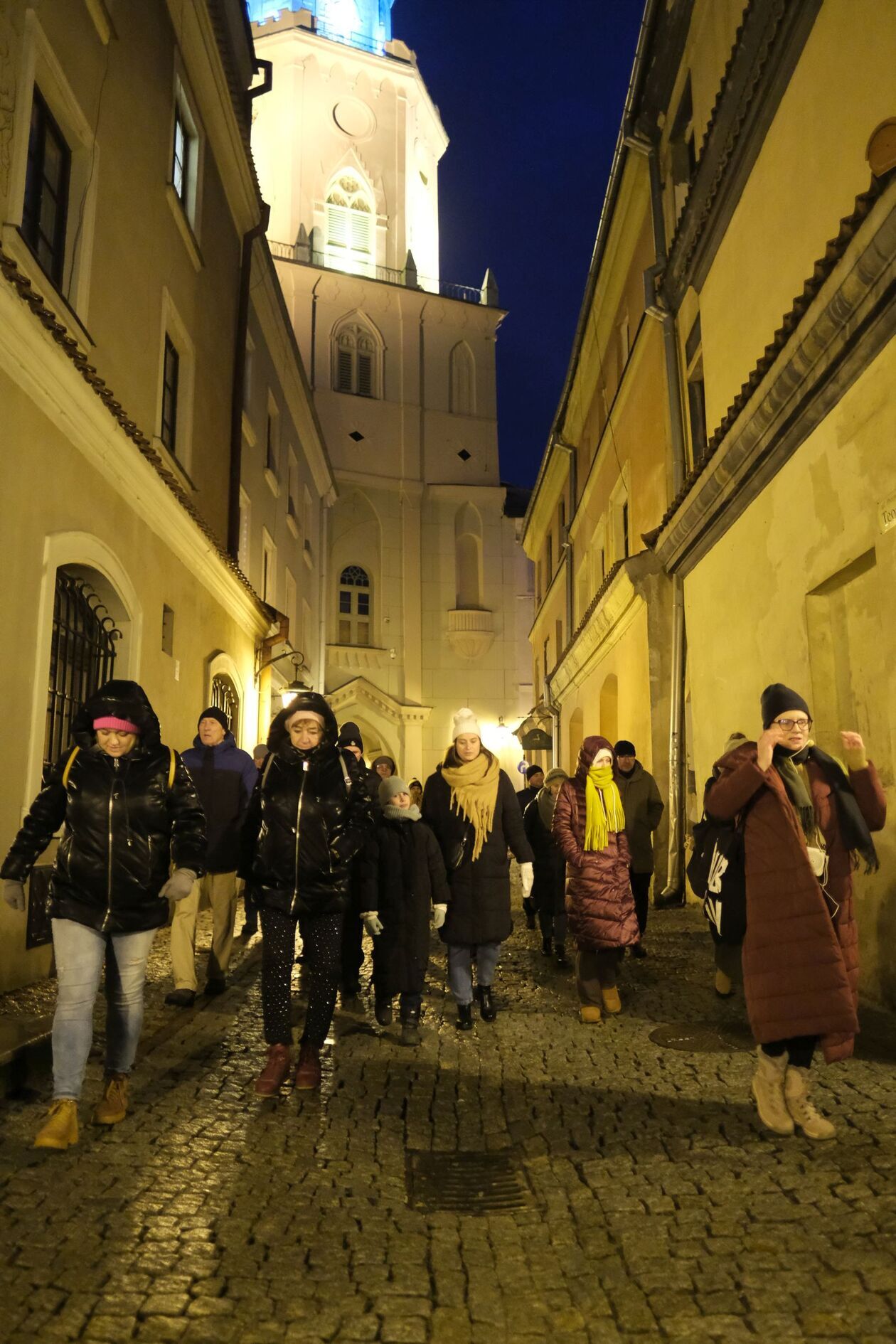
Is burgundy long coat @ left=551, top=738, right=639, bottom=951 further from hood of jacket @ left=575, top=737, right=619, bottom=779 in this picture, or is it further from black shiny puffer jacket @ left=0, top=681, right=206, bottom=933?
black shiny puffer jacket @ left=0, top=681, right=206, bottom=933

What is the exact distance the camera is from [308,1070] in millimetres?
4520

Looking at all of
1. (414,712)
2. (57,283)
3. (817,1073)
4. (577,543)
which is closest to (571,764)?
(577,543)

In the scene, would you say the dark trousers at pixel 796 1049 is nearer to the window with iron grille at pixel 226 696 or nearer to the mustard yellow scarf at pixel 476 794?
the mustard yellow scarf at pixel 476 794

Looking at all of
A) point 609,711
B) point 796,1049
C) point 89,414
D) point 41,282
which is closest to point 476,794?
point 796,1049

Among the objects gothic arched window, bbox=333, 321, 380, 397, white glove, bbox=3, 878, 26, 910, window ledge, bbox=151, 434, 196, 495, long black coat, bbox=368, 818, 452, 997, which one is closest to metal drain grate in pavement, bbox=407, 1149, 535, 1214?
long black coat, bbox=368, 818, 452, 997

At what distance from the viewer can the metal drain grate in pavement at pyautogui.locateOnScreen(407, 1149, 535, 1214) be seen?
329 centimetres

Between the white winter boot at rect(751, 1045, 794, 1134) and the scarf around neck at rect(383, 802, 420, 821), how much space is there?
245cm

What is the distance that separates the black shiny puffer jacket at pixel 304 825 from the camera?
15.0 feet

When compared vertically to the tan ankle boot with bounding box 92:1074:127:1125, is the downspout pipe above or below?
above

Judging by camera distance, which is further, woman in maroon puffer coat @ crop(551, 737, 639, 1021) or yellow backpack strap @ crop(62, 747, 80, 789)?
woman in maroon puffer coat @ crop(551, 737, 639, 1021)

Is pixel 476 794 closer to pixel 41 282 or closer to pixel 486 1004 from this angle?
pixel 486 1004

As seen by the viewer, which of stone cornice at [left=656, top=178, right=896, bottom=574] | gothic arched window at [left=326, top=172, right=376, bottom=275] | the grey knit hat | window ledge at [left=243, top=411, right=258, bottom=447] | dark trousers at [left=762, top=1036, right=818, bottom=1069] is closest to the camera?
dark trousers at [left=762, top=1036, right=818, bottom=1069]

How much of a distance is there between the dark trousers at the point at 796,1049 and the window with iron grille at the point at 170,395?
968cm

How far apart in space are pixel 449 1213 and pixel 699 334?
10567 mm
